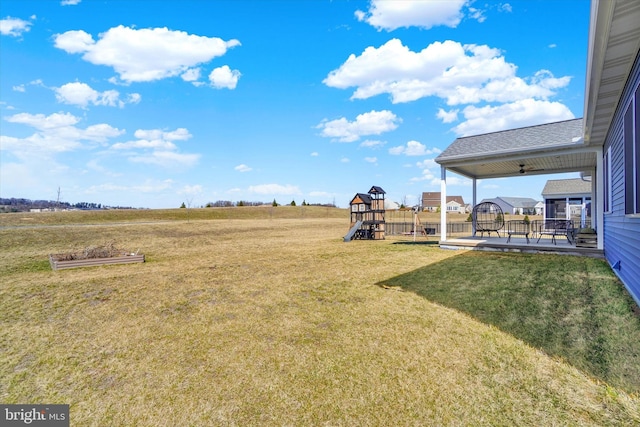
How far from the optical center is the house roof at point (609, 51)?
3.21 meters

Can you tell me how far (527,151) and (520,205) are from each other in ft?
212

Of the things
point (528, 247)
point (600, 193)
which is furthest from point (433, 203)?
point (600, 193)

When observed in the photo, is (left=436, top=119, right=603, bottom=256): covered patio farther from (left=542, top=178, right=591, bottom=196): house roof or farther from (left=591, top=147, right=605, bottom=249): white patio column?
(left=542, top=178, right=591, bottom=196): house roof

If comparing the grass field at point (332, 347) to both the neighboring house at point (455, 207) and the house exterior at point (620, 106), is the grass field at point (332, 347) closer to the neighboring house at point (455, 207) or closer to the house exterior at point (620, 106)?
the house exterior at point (620, 106)

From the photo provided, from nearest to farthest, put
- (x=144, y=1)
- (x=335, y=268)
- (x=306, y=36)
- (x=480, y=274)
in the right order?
(x=480, y=274) → (x=335, y=268) → (x=144, y=1) → (x=306, y=36)

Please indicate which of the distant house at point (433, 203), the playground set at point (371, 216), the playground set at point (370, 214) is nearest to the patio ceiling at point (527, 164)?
the playground set at point (371, 216)

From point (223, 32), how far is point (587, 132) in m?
18.2

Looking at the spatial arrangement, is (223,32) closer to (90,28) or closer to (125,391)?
(90,28)

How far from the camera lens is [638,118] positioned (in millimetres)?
4035

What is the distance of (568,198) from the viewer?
20.5 meters

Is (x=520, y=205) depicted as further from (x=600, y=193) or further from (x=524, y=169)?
(x=600, y=193)

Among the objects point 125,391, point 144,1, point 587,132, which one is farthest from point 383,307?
point 144,1

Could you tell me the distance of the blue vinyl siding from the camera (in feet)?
14.8
